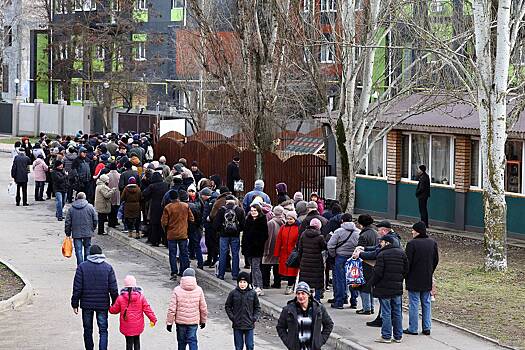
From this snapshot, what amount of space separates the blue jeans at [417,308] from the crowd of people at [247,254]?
14 millimetres

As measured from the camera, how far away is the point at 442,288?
19.3 metres

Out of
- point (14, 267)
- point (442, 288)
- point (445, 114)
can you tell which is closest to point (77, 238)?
point (14, 267)

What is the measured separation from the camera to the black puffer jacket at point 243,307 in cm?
1372

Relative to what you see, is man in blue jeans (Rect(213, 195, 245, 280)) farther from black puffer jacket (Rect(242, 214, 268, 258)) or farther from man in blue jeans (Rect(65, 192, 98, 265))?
man in blue jeans (Rect(65, 192, 98, 265))

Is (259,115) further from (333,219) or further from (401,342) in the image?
(401,342)

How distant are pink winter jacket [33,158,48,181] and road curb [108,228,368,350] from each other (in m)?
6.21

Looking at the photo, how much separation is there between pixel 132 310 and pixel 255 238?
5.19 meters

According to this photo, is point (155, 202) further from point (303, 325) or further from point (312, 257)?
point (303, 325)

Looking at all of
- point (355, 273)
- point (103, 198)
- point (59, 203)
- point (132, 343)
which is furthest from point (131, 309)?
point (59, 203)

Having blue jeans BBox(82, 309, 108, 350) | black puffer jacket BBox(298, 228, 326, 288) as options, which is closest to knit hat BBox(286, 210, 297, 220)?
black puffer jacket BBox(298, 228, 326, 288)

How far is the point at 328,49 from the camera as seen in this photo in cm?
2911

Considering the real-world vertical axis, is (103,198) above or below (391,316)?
above

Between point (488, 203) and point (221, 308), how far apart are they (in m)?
6.28

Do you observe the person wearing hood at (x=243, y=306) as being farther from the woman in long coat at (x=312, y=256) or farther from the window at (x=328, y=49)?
the window at (x=328, y=49)
